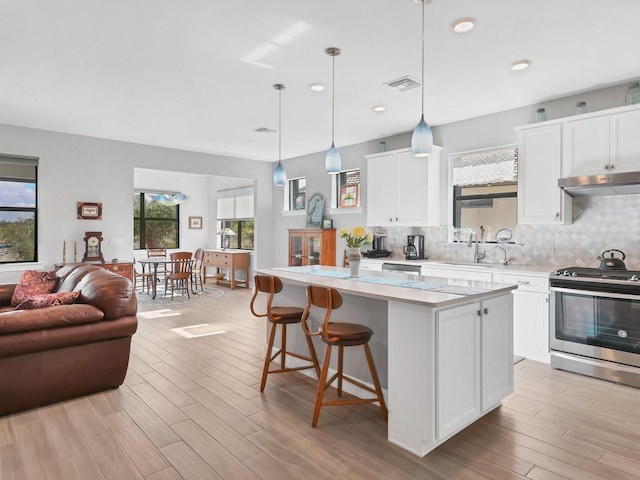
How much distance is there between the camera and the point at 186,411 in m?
2.86

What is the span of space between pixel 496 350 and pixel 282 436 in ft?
5.23

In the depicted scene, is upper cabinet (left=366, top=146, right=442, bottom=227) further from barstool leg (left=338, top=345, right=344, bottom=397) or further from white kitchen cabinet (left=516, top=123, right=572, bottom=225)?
barstool leg (left=338, top=345, right=344, bottom=397)

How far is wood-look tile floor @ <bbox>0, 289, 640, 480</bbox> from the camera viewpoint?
215 centimetres

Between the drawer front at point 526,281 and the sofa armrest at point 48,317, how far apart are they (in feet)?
12.6

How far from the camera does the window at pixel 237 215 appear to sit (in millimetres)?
9664

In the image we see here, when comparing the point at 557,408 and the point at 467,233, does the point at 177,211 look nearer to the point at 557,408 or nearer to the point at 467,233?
the point at 467,233

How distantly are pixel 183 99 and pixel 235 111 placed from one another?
680 mm

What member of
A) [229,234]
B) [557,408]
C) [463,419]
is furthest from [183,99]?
[229,234]

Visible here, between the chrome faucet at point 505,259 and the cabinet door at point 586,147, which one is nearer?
the cabinet door at point 586,147

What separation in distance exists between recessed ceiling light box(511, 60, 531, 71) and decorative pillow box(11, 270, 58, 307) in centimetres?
514

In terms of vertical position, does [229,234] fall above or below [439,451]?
above

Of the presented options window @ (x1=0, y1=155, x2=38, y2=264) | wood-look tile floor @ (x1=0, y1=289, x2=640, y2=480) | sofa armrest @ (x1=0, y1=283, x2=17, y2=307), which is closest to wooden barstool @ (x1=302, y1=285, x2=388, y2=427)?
wood-look tile floor @ (x1=0, y1=289, x2=640, y2=480)

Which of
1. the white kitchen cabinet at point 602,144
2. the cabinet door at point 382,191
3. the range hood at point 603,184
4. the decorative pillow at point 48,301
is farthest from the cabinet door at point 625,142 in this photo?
the decorative pillow at point 48,301

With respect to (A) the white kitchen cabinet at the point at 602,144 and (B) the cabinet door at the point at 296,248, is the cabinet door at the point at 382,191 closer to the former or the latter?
(B) the cabinet door at the point at 296,248
